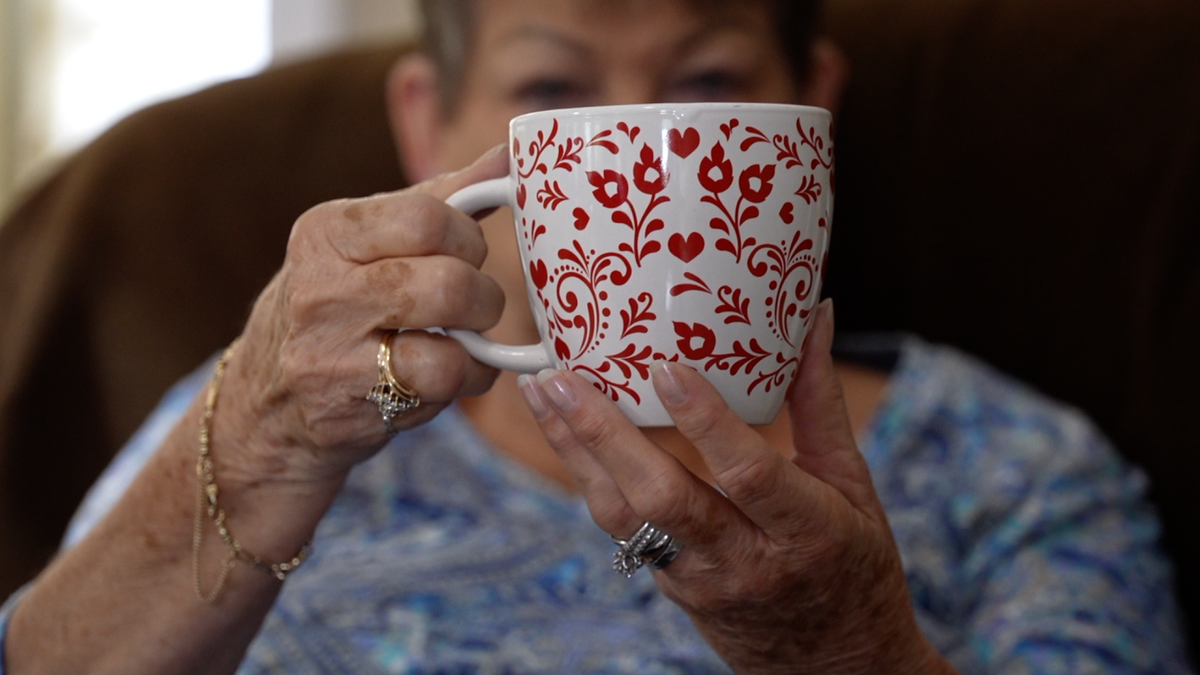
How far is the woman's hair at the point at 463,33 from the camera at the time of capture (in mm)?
975

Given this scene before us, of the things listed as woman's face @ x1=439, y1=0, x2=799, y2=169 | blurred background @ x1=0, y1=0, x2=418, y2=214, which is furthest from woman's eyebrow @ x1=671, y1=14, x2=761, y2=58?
blurred background @ x1=0, y1=0, x2=418, y2=214

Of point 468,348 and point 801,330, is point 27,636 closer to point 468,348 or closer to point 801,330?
point 468,348

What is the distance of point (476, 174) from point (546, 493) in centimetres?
51

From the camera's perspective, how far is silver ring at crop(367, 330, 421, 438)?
538 mm

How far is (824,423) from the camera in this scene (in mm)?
584

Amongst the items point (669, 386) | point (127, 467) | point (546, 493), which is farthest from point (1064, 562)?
point (127, 467)

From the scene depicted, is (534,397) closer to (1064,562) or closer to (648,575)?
(648,575)

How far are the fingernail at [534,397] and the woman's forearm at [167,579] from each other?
182 mm

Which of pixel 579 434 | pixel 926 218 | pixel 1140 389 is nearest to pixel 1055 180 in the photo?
pixel 926 218

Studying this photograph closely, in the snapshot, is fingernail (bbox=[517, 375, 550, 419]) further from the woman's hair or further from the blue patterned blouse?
the woman's hair

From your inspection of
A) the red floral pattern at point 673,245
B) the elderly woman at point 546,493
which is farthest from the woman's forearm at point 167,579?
the red floral pattern at point 673,245

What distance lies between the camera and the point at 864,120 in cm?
119

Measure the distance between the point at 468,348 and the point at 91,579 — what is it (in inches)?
14.9

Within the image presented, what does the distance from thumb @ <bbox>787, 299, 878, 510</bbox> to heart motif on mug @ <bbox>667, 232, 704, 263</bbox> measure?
0.12 meters
